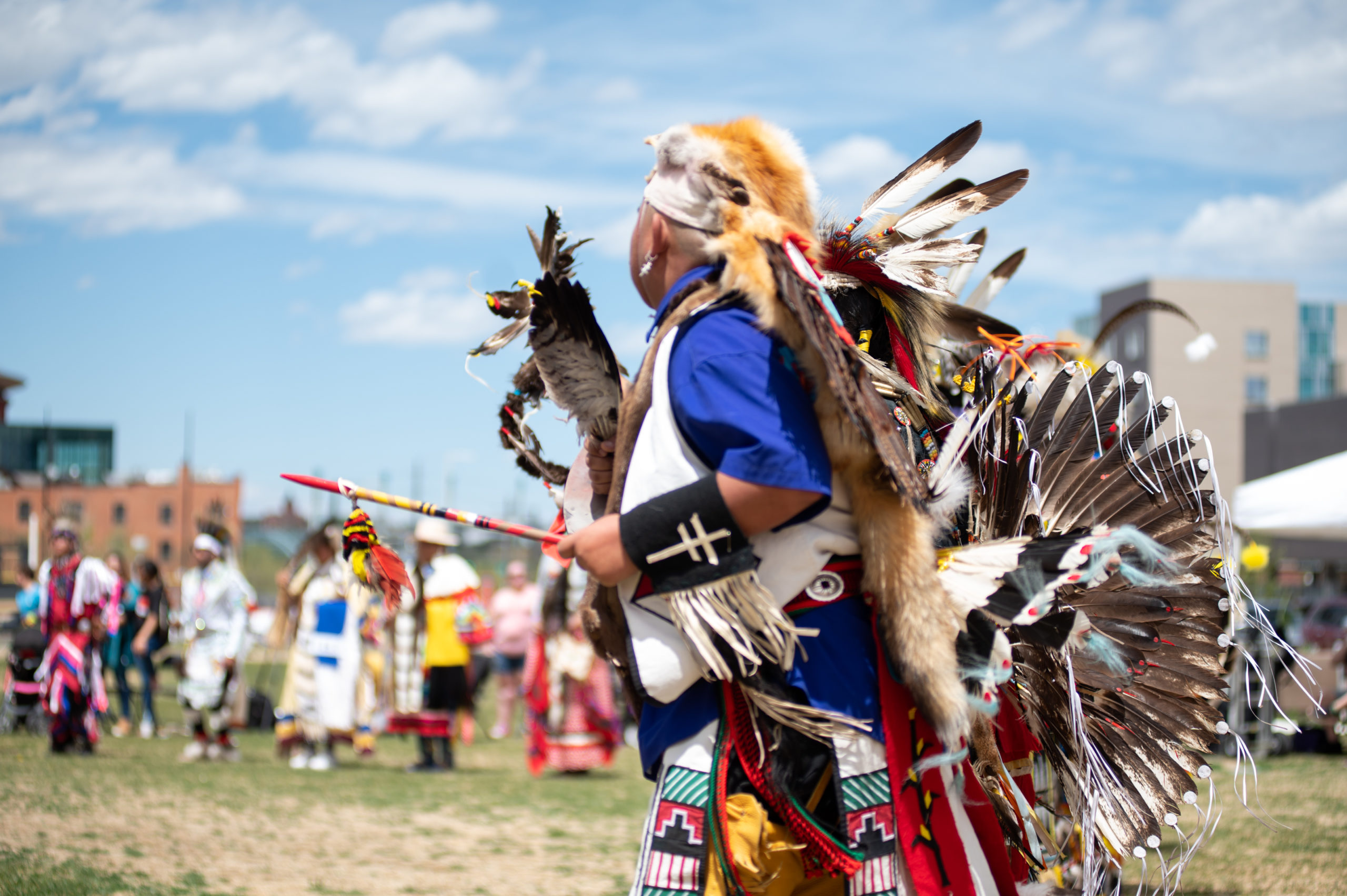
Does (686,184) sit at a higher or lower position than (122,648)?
higher

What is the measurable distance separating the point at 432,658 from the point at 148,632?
391cm

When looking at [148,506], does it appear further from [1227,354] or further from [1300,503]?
[1300,503]

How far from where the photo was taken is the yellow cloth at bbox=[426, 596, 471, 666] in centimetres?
982

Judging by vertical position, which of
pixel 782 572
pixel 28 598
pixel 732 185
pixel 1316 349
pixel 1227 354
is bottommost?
pixel 28 598

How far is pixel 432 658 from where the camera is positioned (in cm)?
980

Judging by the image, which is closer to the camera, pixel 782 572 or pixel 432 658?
pixel 782 572

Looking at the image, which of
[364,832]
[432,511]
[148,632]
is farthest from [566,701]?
[432,511]

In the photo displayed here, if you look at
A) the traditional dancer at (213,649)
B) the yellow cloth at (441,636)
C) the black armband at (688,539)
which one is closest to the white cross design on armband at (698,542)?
the black armband at (688,539)

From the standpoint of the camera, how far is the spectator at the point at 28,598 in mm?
11182

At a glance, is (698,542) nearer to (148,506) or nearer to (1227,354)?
(1227,354)

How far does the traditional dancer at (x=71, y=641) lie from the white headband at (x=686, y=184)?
9.00 metres

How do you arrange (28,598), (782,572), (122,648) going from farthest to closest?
(122,648) → (28,598) → (782,572)

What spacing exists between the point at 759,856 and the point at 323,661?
845 centimetres

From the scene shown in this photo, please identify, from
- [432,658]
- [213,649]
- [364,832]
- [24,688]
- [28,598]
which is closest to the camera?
[364,832]
